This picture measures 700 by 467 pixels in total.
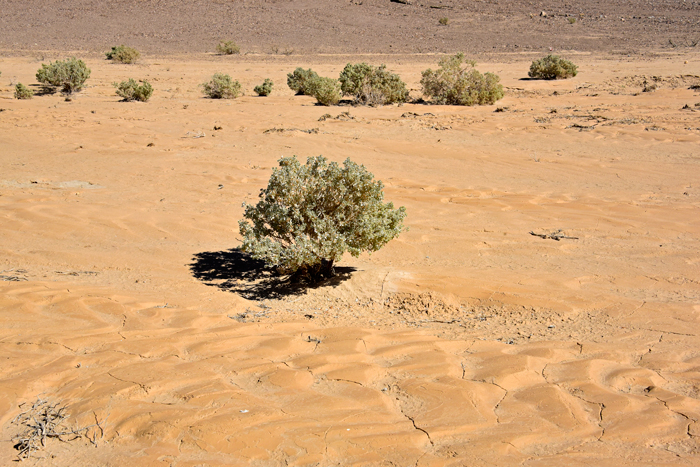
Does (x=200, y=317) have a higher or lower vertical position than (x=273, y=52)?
lower

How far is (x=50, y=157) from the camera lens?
35.4ft

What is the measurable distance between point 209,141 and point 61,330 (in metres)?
8.59

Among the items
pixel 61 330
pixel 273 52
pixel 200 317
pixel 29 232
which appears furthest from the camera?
pixel 273 52

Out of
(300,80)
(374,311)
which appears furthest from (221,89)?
(374,311)

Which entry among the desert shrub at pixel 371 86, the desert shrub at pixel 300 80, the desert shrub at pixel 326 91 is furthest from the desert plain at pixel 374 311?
the desert shrub at pixel 300 80

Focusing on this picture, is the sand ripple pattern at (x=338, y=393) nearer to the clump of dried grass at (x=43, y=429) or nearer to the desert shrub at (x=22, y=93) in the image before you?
the clump of dried grass at (x=43, y=429)

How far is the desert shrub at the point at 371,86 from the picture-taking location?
17.2 meters

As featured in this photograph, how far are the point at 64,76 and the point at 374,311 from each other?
17.9 metres

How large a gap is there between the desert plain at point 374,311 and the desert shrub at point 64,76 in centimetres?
773

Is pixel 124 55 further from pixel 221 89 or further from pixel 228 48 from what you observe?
pixel 221 89

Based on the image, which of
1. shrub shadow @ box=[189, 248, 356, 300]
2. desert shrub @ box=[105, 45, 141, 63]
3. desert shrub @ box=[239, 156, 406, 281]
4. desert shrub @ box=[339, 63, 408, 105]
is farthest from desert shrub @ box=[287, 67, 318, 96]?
desert shrub @ box=[239, 156, 406, 281]

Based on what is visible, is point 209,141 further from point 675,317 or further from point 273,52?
point 273,52

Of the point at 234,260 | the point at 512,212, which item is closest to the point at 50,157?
the point at 234,260

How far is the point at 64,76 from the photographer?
61.1 feet
